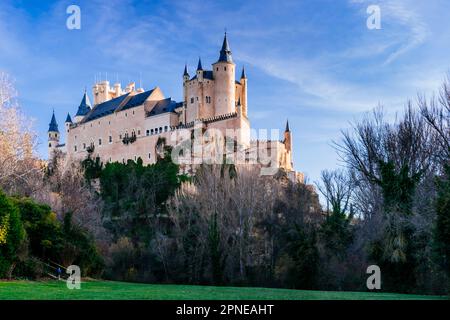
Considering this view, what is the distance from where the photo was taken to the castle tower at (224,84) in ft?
235

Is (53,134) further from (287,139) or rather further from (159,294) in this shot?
(159,294)

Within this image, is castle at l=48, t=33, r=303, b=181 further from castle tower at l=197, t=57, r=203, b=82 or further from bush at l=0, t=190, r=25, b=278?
bush at l=0, t=190, r=25, b=278

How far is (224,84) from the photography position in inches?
2837

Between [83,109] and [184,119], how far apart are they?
1204 inches

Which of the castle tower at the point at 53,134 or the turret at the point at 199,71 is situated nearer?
the turret at the point at 199,71

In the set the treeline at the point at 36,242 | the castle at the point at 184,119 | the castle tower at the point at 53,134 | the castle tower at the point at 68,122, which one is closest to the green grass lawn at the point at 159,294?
the treeline at the point at 36,242

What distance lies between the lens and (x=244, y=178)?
42031mm

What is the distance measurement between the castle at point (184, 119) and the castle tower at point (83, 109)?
793cm

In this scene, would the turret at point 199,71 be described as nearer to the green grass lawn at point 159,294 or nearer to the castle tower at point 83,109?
the castle tower at point 83,109

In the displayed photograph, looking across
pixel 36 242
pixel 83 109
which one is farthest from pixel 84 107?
pixel 36 242

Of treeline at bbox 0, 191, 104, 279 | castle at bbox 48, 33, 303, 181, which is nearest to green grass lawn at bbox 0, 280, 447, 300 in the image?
treeline at bbox 0, 191, 104, 279

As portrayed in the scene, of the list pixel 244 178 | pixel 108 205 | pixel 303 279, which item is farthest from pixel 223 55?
pixel 303 279
